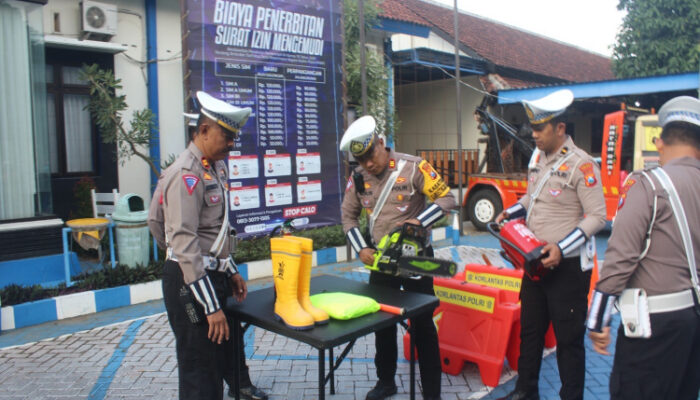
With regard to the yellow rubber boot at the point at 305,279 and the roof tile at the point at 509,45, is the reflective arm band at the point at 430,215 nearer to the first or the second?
the yellow rubber boot at the point at 305,279

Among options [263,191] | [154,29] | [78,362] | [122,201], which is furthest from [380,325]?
[154,29]

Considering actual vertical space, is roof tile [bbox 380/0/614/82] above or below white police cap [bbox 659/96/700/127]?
above

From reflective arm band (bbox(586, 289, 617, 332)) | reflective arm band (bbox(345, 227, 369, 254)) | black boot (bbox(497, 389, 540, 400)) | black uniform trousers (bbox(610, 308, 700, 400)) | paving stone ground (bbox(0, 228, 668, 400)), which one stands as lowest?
paving stone ground (bbox(0, 228, 668, 400))

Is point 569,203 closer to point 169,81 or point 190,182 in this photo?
point 190,182

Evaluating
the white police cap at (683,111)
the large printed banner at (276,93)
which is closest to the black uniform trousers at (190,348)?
the white police cap at (683,111)

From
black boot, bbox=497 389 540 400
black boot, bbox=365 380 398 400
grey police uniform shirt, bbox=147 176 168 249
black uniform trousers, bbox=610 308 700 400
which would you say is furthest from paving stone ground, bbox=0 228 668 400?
black uniform trousers, bbox=610 308 700 400

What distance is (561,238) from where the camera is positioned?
3307 millimetres

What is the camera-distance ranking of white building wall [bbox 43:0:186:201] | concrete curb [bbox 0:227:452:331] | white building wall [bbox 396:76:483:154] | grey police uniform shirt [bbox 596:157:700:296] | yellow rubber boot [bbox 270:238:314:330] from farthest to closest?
white building wall [bbox 396:76:483:154] → white building wall [bbox 43:0:186:201] → concrete curb [bbox 0:227:452:331] → yellow rubber boot [bbox 270:238:314:330] → grey police uniform shirt [bbox 596:157:700:296]

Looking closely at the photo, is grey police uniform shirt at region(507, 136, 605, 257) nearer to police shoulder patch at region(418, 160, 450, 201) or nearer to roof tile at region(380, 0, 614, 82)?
police shoulder patch at region(418, 160, 450, 201)

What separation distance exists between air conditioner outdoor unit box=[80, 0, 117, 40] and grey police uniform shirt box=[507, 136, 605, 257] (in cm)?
675

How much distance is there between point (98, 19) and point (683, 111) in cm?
767

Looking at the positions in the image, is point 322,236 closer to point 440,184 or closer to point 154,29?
point 154,29

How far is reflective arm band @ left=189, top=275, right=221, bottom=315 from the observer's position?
2.70m

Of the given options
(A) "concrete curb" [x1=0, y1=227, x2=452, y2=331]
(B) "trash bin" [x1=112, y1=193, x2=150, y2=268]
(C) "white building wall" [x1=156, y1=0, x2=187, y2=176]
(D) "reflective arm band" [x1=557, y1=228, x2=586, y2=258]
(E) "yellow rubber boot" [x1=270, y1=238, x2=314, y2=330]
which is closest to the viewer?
(E) "yellow rubber boot" [x1=270, y1=238, x2=314, y2=330]
